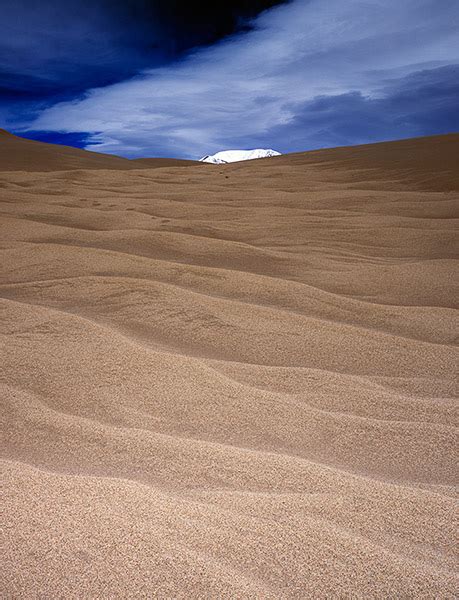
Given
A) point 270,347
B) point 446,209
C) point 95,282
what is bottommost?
point 270,347

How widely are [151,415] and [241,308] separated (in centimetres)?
80

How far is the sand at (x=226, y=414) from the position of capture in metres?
0.76

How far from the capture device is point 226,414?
129 centimetres

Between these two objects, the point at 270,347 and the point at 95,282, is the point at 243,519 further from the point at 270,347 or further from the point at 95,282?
the point at 95,282

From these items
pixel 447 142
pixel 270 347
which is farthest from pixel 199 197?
pixel 447 142

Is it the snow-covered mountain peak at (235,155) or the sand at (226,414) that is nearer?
the sand at (226,414)

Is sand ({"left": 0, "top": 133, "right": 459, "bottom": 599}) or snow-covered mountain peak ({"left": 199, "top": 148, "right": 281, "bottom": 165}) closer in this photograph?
sand ({"left": 0, "top": 133, "right": 459, "bottom": 599})

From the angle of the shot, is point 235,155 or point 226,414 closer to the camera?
point 226,414

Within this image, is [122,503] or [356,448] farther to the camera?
[356,448]

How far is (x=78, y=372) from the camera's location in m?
1.43

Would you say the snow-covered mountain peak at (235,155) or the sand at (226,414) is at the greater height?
the snow-covered mountain peak at (235,155)

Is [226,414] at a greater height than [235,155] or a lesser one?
lesser

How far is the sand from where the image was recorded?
2.49ft

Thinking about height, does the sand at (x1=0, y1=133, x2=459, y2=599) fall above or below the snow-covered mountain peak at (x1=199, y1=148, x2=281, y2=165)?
below
